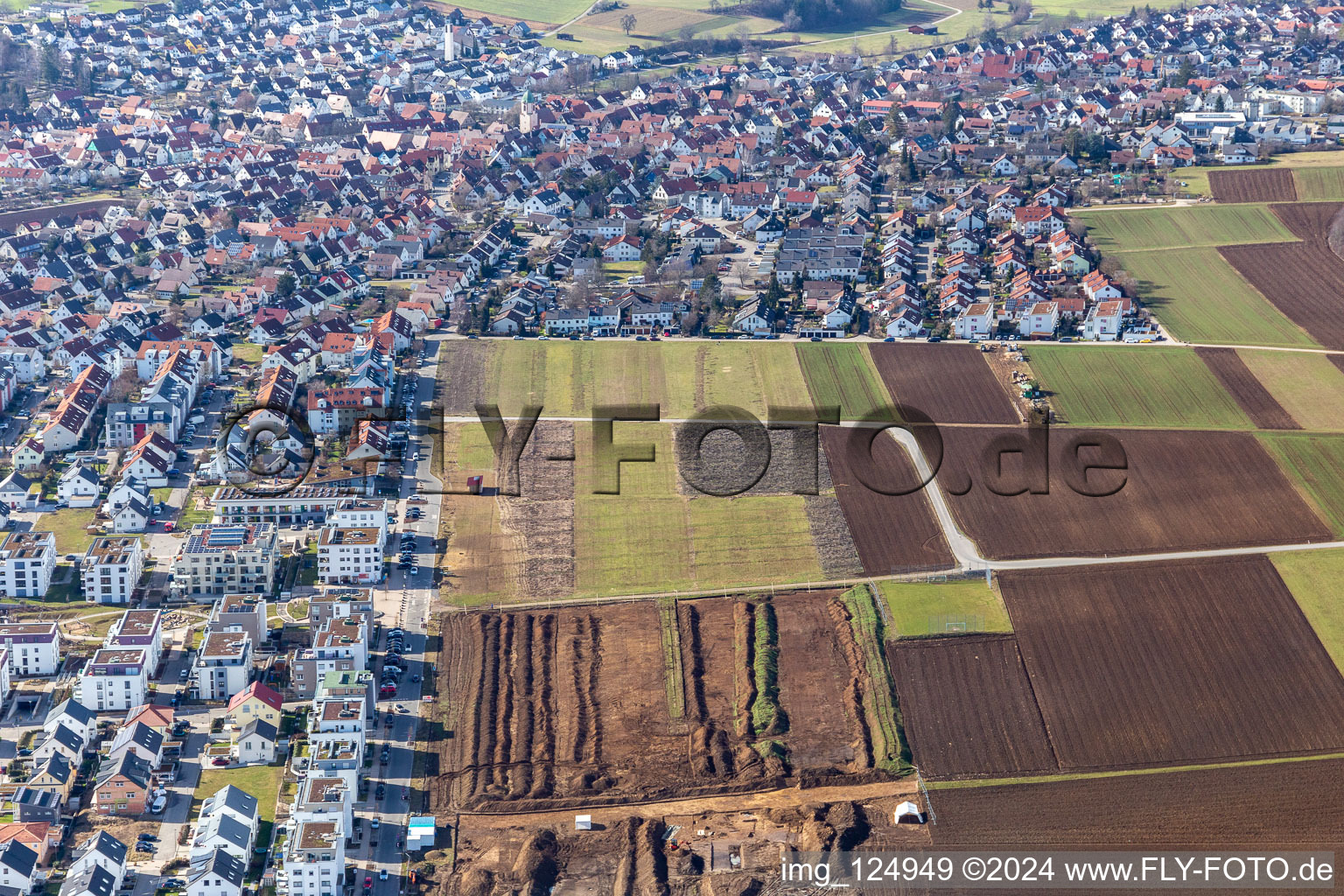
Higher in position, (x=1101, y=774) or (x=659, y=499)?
(x=1101, y=774)

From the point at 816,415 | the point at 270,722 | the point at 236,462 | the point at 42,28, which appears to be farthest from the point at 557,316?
the point at 42,28

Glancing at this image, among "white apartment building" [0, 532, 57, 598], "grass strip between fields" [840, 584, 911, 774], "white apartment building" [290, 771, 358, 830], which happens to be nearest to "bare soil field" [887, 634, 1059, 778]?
"grass strip between fields" [840, 584, 911, 774]

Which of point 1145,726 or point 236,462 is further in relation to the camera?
point 236,462

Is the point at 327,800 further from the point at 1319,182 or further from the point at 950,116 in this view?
the point at 950,116

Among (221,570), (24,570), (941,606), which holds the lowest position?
(941,606)

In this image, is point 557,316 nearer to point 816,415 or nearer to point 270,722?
point 816,415

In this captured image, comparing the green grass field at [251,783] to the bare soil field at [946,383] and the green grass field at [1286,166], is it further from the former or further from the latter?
the green grass field at [1286,166]

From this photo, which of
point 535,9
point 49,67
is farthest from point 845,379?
point 535,9
